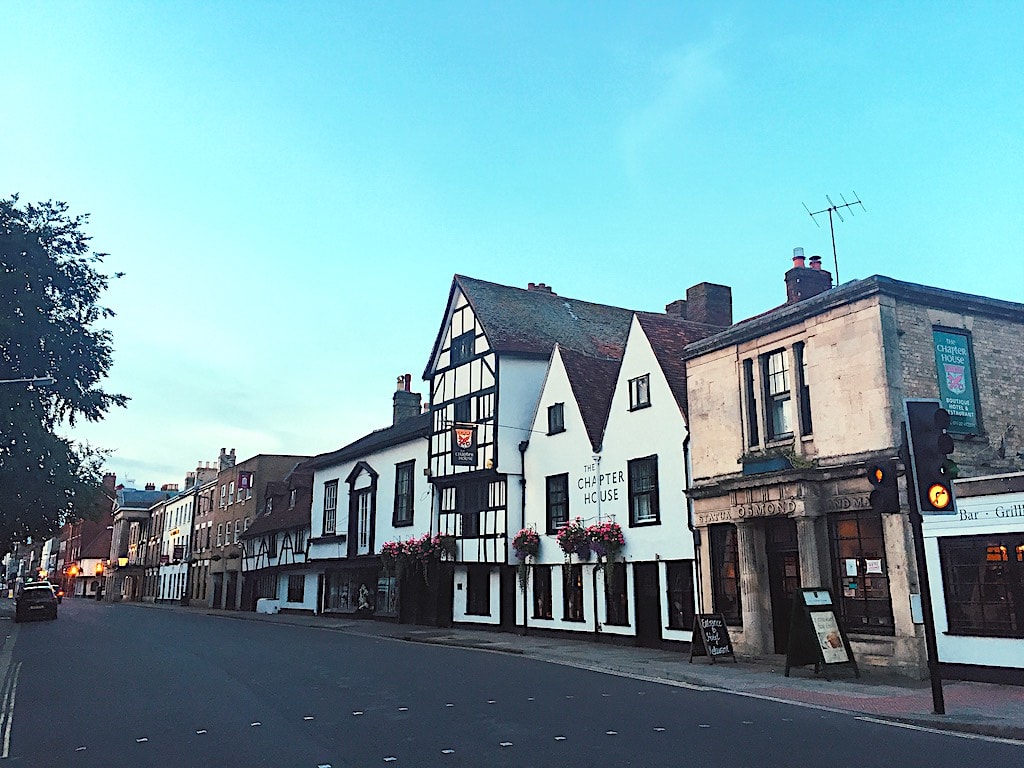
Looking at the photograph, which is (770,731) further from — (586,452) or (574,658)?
(586,452)

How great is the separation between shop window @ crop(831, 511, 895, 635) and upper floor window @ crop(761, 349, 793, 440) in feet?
8.43

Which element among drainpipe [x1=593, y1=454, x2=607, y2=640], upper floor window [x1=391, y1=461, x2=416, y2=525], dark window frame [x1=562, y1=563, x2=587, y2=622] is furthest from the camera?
upper floor window [x1=391, y1=461, x2=416, y2=525]

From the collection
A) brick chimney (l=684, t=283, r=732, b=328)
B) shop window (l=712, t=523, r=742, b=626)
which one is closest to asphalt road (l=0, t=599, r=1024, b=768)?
shop window (l=712, t=523, r=742, b=626)

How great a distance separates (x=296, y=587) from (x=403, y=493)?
14141 millimetres

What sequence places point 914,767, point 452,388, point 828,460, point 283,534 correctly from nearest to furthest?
point 914,767, point 828,460, point 452,388, point 283,534

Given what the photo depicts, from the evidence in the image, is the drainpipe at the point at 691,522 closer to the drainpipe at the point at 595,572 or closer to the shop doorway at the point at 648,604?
the shop doorway at the point at 648,604

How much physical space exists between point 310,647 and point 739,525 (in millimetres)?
11850

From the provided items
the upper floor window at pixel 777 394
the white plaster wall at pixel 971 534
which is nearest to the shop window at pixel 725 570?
the upper floor window at pixel 777 394

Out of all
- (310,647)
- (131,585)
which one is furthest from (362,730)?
(131,585)

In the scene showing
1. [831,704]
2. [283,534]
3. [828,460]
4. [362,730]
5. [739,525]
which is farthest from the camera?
[283,534]

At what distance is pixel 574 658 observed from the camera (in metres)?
19.8

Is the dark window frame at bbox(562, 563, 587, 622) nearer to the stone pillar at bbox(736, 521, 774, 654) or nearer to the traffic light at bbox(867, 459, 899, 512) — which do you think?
the stone pillar at bbox(736, 521, 774, 654)

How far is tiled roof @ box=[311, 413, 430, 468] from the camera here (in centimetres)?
3575

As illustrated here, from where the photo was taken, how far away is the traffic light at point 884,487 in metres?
11.5
